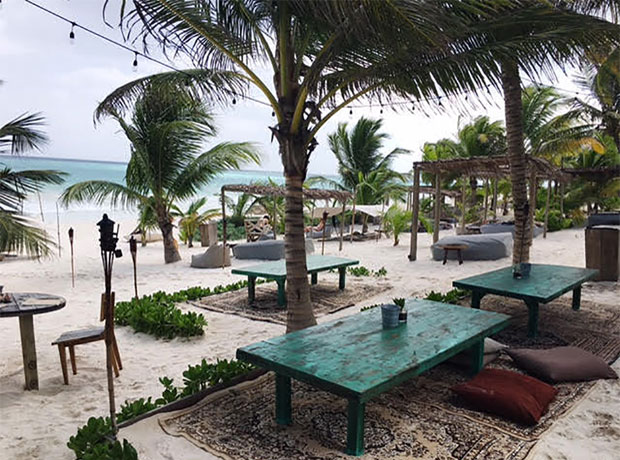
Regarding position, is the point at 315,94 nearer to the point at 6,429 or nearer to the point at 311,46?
the point at 311,46

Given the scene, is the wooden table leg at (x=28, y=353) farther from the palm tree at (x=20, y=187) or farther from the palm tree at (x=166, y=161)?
the palm tree at (x=166, y=161)

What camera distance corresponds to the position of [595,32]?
11.8 ft

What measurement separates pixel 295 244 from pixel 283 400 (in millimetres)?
1772

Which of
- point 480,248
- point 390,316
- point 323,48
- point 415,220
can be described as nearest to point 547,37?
point 323,48

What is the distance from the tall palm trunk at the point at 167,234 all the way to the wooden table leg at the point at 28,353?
262 inches

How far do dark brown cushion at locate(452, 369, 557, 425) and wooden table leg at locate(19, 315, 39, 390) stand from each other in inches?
124

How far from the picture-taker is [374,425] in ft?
9.04

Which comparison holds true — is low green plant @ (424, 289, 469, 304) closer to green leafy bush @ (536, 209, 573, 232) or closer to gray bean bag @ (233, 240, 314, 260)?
gray bean bag @ (233, 240, 314, 260)

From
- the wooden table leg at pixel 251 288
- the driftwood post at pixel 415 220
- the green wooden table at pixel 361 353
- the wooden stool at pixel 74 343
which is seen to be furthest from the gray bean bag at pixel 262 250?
the green wooden table at pixel 361 353

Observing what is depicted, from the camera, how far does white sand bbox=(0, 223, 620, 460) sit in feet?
8.42

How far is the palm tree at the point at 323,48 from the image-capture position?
10.2ft

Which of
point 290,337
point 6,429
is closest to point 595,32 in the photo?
point 290,337

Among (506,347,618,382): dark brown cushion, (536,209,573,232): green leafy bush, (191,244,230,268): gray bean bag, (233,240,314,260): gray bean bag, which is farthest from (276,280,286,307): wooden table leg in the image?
(536,209,573,232): green leafy bush

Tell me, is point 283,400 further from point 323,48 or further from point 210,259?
point 210,259
